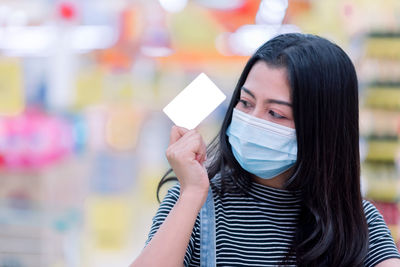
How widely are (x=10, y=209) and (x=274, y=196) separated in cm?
239

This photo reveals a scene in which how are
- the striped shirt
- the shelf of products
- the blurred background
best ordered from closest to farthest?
the striped shirt, the shelf of products, the blurred background

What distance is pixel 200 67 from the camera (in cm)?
441

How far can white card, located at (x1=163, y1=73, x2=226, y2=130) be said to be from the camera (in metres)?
1.31

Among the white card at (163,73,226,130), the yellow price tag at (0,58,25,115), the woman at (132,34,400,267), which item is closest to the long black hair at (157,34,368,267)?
the woman at (132,34,400,267)

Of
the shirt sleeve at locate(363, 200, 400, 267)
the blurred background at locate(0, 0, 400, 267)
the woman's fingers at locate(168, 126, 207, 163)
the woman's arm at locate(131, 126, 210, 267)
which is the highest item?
the woman's fingers at locate(168, 126, 207, 163)

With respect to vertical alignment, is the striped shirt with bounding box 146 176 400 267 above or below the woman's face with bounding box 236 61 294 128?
below

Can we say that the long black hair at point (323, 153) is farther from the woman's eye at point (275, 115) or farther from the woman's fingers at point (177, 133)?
the woman's fingers at point (177, 133)

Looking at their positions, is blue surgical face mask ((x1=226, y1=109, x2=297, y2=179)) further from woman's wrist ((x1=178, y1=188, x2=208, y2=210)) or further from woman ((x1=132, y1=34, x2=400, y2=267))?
woman's wrist ((x1=178, y1=188, x2=208, y2=210))

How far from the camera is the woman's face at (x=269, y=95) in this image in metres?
1.24

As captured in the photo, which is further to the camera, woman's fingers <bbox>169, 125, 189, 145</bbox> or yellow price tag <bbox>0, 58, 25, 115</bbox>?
yellow price tag <bbox>0, 58, 25, 115</bbox>

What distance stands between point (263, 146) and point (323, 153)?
15 centimetres

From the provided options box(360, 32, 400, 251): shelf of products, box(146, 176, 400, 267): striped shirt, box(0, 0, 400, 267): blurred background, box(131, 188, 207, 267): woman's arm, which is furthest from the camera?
box(0, 0, 400, 267): blurred background

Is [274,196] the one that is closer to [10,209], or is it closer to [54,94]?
[10,209]

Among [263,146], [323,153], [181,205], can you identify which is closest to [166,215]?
[181,205]
